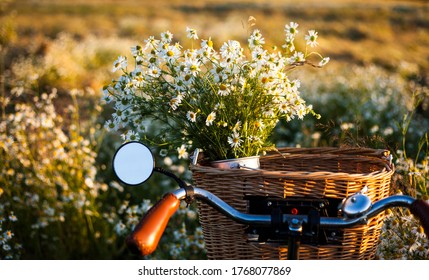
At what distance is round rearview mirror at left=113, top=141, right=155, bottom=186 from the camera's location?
204 centimetres

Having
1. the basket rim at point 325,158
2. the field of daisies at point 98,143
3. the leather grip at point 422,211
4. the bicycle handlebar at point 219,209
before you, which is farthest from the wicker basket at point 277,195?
the field of daisies at point 98,143

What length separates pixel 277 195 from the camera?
2.02 m

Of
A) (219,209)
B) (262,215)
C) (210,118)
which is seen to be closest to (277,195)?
(262,215)

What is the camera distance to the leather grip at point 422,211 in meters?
1.70

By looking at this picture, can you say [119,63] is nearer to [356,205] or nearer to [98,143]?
[356,205]

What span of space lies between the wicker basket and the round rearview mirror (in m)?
0.19

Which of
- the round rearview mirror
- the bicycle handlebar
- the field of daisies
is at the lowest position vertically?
the field of daisies

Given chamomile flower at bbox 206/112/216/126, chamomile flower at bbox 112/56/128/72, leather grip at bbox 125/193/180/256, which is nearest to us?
leather grip at bbox 125/193/180/256

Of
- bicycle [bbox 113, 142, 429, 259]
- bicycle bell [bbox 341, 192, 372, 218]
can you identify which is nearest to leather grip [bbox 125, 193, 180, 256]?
bicycle [bbox 113, 142, 429, 259]

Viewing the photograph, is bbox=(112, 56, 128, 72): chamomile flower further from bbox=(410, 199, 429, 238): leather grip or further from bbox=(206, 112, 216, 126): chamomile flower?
bbox=(410, 199, 429, 238): leather grip

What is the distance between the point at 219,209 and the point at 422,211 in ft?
2.24

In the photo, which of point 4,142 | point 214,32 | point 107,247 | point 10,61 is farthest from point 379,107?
point 214,32
